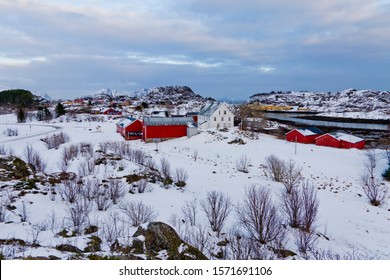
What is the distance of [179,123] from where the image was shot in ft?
157

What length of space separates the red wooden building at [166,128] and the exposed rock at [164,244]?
3693cm

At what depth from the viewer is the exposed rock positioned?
7646 millimetres

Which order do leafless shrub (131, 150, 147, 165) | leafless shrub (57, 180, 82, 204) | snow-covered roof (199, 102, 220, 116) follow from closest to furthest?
leafless shrub (57, 180, 82, 204) → leafless shrub (131, 150, 147, 165) → snow-covered roof (199, 102, 220, 116)

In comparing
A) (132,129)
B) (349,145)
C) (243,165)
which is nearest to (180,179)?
(243,165)

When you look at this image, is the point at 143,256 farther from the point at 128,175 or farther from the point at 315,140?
the point at 315,140

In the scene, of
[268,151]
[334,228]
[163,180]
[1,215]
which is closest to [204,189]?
[163,180]

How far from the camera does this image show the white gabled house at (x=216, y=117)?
52.7m

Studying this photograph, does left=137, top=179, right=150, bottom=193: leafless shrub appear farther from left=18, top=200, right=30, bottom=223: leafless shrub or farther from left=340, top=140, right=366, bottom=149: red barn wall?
left=340, top=140, right=366, bottom=149: red barn wall

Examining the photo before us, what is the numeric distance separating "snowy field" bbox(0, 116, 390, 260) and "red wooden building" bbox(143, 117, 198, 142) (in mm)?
2224

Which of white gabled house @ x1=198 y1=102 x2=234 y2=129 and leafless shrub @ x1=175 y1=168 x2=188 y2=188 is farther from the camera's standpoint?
white gabled house @ x1=198 y1=102 x2=234 y2=129

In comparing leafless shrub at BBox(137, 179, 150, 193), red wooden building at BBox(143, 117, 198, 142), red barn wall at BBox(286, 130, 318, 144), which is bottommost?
leafless shrub at BBox(137, 179, 150, 193)

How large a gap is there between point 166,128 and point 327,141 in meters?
26.0

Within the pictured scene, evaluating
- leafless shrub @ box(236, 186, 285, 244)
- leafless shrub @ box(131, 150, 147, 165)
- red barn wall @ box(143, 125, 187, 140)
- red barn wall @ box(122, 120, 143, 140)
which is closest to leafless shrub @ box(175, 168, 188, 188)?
leafless shrub @ box(131, 150, 147, 165)

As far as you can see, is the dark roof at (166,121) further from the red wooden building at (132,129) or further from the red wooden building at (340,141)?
the red wooden building at (340,141)
